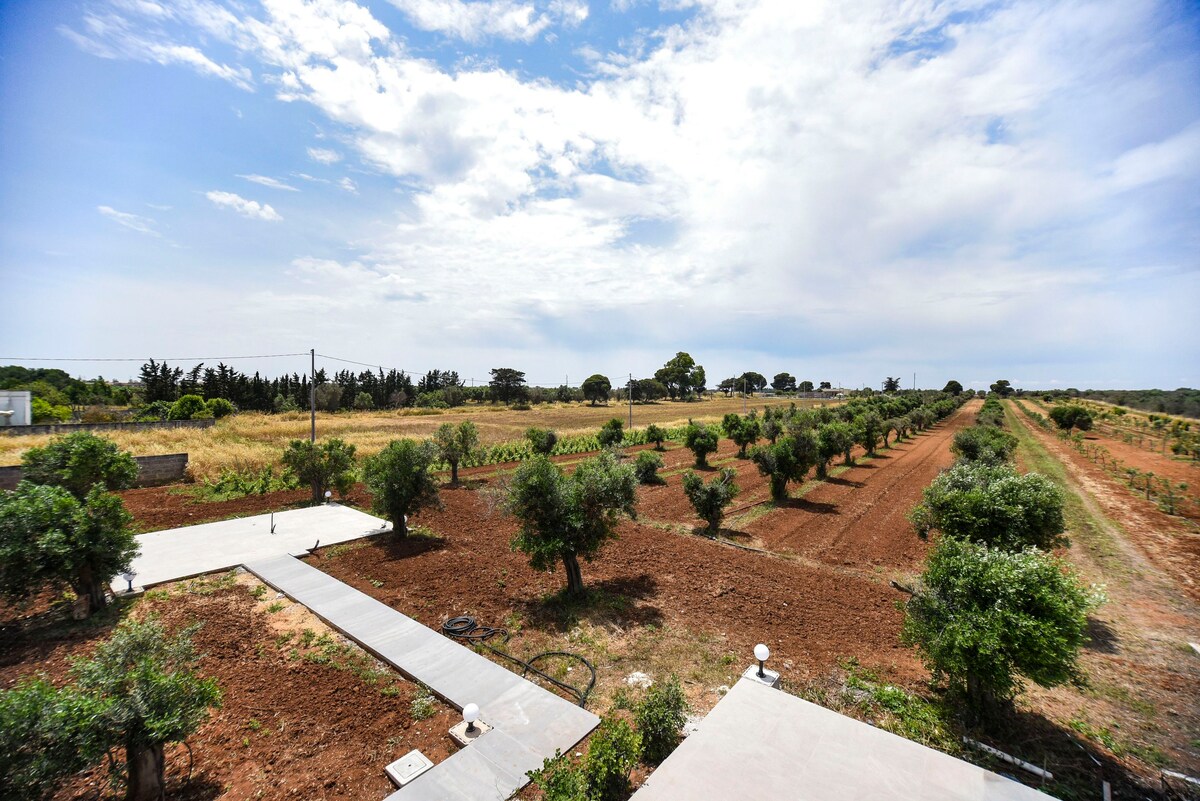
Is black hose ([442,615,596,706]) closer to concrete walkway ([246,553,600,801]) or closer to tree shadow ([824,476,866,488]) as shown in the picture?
concrete walkway ([246,553,600,801])

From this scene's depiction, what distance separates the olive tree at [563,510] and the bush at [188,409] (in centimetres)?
5346

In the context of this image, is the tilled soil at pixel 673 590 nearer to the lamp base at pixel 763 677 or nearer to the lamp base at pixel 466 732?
the lamp base at pixel 763 677

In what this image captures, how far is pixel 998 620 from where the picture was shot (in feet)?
19.2

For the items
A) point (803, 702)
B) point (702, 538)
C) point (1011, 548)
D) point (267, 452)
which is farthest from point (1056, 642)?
point (267, 452)

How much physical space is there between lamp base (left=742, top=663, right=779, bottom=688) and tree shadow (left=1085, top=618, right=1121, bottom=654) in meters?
7.12

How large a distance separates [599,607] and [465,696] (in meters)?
3.88

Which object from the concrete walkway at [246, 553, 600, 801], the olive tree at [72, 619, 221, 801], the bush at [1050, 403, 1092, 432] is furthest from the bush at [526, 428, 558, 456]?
the bush at [1050, 403, 1092, 432]

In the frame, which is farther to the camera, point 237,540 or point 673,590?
point 237,540

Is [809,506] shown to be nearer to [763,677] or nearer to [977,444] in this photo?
[977,444]

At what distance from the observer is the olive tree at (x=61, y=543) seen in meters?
8.17

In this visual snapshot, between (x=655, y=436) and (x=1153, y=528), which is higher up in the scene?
(x=655, y=436)

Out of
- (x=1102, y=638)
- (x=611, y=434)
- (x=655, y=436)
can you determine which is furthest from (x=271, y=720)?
(x=655, y=436)

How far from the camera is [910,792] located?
5246 mm

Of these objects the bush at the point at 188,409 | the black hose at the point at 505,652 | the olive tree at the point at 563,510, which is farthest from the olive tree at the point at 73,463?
the bush at the point at 188,409
